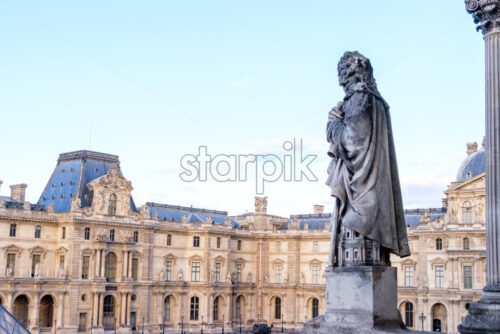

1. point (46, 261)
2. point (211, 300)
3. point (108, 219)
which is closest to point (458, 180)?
point (211, 300)

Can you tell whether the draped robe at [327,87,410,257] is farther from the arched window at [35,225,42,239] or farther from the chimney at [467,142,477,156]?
the chimney at [467,142,477,156]

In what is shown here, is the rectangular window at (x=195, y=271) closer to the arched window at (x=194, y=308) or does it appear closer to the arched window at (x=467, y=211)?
the arched window at (x=194, y=308)

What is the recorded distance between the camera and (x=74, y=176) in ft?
240

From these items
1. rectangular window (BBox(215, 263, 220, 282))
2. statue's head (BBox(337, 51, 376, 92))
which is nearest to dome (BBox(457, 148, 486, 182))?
rectangular window (BBox(215, 263, 220, 282))

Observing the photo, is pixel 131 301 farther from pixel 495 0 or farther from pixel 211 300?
pixel 495 0

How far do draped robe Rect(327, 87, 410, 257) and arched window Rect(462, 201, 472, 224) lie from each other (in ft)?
211

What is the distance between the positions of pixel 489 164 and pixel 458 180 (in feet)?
197

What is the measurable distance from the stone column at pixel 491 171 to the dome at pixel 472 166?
58055 mm

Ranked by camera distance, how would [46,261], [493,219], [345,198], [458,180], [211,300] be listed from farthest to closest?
[211,300]
[458,180]
[46,261]
[493,219]
[345,198]

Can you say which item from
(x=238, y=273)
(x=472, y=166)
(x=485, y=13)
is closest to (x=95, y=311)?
(x=238, y=273)

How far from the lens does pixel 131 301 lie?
72438 mm

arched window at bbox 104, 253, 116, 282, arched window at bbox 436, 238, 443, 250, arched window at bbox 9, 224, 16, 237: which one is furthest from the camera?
arched window at bbox 436, 238, 443, 250

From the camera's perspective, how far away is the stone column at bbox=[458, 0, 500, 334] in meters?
13.4

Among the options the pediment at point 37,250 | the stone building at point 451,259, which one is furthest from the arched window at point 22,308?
the stone building at point 451,259
